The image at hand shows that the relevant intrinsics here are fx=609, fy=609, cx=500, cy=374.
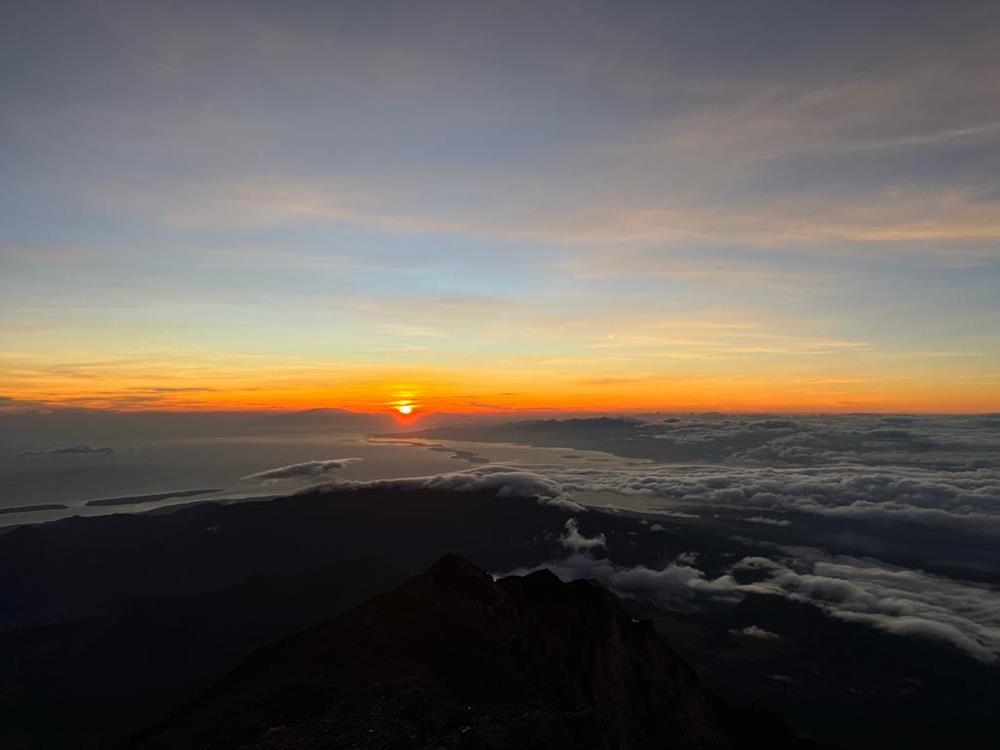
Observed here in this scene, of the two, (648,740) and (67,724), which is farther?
(67,724)

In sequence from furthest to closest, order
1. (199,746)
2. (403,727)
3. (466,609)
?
(466,609)
(199,746)
(403,727)

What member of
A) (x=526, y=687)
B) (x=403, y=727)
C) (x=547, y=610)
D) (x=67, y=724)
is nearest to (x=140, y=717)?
(x=67, y=724)

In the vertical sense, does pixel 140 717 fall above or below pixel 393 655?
below

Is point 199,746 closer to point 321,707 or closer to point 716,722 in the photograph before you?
point 321,707

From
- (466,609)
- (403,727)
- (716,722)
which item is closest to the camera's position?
(403,727)

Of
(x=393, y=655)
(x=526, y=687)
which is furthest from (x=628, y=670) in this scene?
(x=393, y=655)

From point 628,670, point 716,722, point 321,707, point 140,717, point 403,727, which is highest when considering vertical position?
point 403,727
